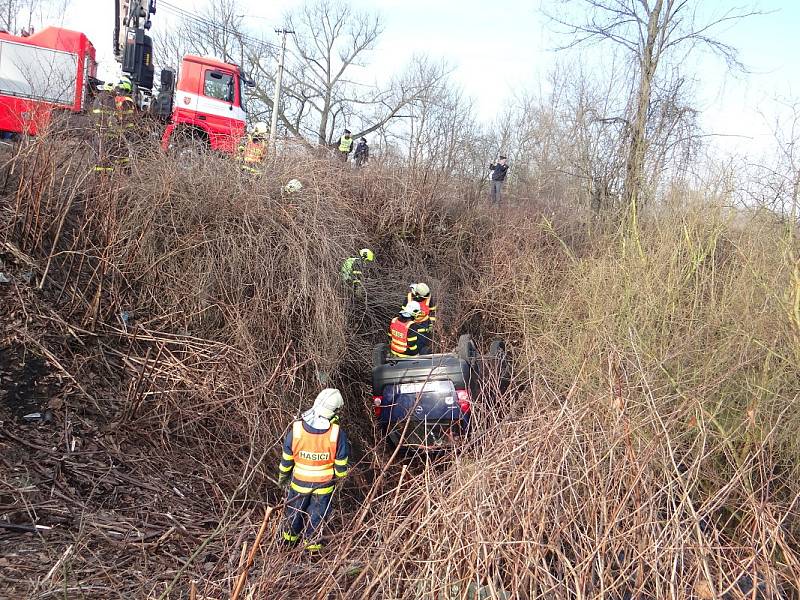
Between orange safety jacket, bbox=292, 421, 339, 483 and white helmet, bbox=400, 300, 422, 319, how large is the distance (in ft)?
13.2

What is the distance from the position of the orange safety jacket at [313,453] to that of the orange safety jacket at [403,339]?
390 cm

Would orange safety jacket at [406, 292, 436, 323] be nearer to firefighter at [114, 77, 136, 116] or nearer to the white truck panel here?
firefighter at [114, 77, 136, 116]

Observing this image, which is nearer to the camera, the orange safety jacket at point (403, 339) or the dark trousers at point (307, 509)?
the dark trousers at point (307, 509)

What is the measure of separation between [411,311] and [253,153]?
3.60 meters

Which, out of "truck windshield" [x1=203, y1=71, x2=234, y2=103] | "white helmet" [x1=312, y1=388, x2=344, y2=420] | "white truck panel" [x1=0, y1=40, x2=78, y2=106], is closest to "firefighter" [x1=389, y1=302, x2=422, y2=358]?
"white helmet" [x1=312, y1=388, x2=344, y2=420]

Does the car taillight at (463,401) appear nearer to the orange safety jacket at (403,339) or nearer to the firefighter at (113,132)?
the orange safety jacket at (403,339)

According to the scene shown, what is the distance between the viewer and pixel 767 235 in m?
6.84

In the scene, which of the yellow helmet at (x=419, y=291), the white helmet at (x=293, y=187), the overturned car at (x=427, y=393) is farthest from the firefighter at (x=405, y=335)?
the white helmet at (x=293, y=187)

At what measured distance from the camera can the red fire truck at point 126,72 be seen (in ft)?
40.1

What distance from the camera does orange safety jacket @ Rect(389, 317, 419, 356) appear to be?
930cm

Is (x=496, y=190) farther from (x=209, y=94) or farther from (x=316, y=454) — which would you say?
(x=316, y=454)

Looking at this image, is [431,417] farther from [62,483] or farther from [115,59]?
[115,59]

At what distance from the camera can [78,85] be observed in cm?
1268

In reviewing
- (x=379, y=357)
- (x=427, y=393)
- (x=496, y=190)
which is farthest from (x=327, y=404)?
(x=496, y=190)
